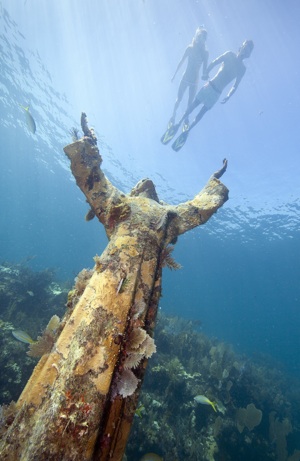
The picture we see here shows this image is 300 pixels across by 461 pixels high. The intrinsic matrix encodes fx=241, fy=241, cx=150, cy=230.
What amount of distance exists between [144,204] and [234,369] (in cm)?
1160

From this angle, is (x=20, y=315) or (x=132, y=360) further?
(x=20, y=315)

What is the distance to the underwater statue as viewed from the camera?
1.41 meters

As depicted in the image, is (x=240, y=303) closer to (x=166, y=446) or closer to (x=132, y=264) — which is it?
(x=166, y=446)

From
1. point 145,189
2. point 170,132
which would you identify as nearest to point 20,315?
point 145,189

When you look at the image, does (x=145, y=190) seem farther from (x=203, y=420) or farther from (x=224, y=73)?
(x=224, y=73)

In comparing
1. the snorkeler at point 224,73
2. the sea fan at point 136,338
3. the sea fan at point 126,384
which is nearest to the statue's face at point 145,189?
the sea fan at point 136,338

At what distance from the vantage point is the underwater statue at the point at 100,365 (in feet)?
4.63

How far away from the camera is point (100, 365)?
5.41 ft

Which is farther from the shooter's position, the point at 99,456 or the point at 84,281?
the point at 84,281

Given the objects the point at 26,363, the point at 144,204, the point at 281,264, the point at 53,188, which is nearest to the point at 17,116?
the point at 53,188

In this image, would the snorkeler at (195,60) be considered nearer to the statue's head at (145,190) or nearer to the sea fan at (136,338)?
the statue's head at (145,190)

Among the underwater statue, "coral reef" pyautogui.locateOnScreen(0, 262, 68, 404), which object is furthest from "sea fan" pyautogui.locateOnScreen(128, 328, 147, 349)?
"coral reef" pyautogui.locateOnScreen(0, 262, 68, 404)

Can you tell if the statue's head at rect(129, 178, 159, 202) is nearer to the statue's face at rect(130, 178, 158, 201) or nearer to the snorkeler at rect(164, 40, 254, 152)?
the statue's face at rect(130, 178, 158, 201)

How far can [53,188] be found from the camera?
5141 cm
